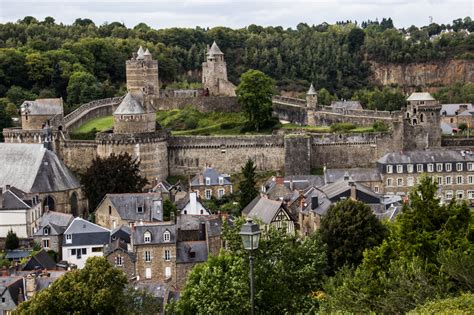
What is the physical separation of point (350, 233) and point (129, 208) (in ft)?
51.5

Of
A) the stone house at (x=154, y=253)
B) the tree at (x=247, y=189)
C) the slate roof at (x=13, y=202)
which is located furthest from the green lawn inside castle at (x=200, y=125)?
the stone house at (x=154, y=253)

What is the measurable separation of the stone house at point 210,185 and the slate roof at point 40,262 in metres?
14.7

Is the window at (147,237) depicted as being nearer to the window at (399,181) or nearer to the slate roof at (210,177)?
the slate roof at (210,177)

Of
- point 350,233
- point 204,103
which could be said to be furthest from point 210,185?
point 350,233

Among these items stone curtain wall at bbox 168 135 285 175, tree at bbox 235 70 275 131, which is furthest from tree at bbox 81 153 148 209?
tree at bbox 235 70 275 131

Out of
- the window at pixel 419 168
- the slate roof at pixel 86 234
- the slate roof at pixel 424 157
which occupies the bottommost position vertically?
the slate roof at pixel 86 234

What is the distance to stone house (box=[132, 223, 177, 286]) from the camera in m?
42.6

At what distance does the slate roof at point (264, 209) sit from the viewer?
46.1 m

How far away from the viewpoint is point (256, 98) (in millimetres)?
67688

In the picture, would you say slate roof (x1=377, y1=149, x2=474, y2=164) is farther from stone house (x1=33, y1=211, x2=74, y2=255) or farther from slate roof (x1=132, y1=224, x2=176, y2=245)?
stone house (x1=33, y1=211, x2=74, y2=255)

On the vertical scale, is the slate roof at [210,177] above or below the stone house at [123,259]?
above

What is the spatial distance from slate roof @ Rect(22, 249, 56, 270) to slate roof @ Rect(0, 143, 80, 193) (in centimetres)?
1134

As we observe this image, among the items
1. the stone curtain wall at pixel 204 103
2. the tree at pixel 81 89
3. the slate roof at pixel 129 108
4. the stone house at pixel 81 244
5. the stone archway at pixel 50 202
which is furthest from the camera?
the tree at pixel 81 89

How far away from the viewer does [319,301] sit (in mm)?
26734
